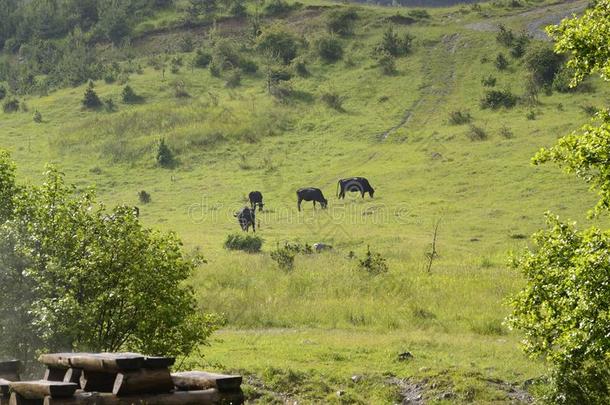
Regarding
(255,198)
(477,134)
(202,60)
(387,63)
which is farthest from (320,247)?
(202,60)

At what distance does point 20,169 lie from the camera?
6606 cm

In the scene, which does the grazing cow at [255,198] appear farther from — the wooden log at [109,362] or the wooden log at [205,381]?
the wooden log at [109,362]

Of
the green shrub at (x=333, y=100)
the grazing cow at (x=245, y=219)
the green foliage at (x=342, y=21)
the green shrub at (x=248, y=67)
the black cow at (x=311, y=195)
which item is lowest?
the grazing cow at (x=245, y=219)

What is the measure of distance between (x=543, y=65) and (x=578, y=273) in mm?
70515

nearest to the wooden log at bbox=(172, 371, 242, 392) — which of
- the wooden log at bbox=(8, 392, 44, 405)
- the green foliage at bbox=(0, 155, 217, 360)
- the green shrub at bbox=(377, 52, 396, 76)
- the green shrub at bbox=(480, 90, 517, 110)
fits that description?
the wooden log at bbox=(8, 392, 44, 405)

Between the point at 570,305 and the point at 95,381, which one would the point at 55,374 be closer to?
the point at 95,381

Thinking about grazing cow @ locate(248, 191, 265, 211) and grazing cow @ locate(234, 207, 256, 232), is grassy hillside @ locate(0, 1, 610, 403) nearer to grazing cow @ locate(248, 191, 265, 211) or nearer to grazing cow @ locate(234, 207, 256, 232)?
grazing cow @ locate(248, 191, 265, 211)

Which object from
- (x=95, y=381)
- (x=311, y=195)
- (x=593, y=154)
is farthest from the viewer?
(x=311, y=195)

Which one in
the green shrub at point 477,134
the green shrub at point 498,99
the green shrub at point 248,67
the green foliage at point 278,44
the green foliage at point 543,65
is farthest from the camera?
the green foliage at point 278,44

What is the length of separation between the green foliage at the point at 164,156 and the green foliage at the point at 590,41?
5507cm

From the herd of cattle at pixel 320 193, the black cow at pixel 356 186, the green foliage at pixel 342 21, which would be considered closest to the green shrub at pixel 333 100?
the herd of cattle at pixel 320 193

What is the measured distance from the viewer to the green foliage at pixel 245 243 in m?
42.1

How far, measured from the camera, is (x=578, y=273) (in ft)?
45.6

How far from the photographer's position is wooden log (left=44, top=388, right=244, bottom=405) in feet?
35.8
